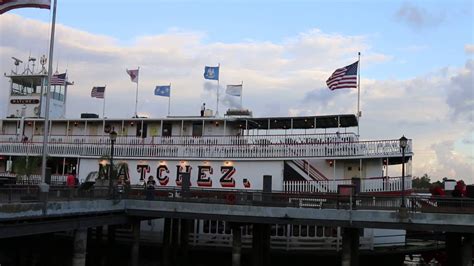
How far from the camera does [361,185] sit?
83.5 feet

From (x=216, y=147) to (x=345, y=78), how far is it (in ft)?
26.9

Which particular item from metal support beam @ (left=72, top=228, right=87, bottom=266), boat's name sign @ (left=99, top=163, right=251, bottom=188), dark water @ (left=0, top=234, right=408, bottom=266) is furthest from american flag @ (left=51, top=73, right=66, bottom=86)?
metal support beam @ (left=72, top=228, right=87, bottom=266)

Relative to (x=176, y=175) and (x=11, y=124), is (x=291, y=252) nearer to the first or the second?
(x=176, y=175)

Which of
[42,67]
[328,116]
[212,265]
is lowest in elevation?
[212,265]

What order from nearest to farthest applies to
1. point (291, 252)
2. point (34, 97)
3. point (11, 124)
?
point (291, 252), point (11, 124), point (34, 97)

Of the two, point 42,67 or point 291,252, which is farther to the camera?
point 42,67

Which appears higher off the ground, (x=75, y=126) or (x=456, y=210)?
(x=75, y=126)

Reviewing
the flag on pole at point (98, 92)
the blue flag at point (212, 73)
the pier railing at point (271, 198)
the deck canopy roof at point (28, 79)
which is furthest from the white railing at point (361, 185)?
the deck canopy roof at point (28, 79)

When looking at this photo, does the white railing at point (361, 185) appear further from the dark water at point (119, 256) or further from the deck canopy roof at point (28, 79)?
the deck canopy roof at point (28, 79)

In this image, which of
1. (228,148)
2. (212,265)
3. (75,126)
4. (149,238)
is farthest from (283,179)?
(75,126)

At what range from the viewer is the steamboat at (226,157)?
25984mm

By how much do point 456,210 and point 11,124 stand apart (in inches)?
1225

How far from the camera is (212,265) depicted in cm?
2709

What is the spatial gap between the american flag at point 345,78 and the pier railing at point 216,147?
9.83 ft
